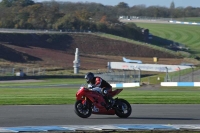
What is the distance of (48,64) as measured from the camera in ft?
271

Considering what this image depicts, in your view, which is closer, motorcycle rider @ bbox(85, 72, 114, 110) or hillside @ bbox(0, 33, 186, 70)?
motorcycle rider @ bbox(85, 72, 114, 110)

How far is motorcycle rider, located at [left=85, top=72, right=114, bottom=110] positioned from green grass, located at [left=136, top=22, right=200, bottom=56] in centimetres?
11242

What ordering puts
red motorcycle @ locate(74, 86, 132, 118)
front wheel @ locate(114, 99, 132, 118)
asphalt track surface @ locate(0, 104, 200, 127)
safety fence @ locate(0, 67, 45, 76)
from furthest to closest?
safety fence @ locate(0, 67, 45, 76)
front wheel @ locate(114, 99, 132, 118)
red motorcycle @ locate(74, 86, 132, 118)
asphalt track surface @ locate(0, 104, 200, 127)

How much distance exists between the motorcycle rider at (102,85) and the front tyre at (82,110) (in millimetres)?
531

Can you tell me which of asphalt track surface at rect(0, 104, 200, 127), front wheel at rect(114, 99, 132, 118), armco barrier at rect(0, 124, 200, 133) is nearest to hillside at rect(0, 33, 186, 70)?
asphalt track surface at rect(0, 104, 200, 127)

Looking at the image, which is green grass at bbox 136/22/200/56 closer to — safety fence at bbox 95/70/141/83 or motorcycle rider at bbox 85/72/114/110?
safety fence at bbox 95/70/141/83

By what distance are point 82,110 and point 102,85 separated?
3.24 feet

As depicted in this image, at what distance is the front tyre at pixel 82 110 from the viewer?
1834cm

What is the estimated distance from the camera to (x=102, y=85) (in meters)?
18.5

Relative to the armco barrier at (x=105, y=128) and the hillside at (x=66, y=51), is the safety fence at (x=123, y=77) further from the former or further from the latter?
the armco barrier at (x=105, y=128)

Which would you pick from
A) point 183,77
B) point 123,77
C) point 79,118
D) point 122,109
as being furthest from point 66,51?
point 79,118

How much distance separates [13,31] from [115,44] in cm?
1790

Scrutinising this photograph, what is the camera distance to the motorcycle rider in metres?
18.3

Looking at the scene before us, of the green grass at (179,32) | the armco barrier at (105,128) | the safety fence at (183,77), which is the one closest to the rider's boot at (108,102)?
the armco barrier at (105,128)
